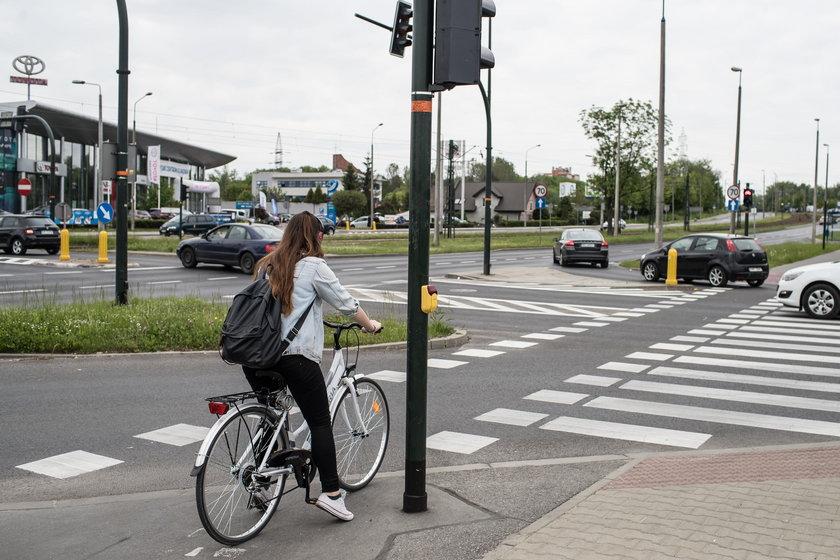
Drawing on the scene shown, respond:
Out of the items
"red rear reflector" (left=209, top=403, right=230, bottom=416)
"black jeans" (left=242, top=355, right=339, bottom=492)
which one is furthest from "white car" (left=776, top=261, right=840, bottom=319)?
"red rear reflector" (left=209, top=403, right=230, bottom=416)

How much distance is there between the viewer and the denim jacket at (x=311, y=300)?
455cm

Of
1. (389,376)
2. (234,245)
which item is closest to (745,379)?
(389,376)

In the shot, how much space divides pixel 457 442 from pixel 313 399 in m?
2.51

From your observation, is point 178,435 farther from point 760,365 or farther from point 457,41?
point 760,365

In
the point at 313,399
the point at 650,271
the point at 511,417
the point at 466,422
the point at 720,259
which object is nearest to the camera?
the point at 313,399

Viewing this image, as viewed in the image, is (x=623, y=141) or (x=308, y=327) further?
(x=623, y=141)

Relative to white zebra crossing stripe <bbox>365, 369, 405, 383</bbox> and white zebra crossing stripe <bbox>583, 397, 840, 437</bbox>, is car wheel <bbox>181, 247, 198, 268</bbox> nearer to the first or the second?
white zebra crossing stripe <bbox>365, 369, 405, 383</bbox>

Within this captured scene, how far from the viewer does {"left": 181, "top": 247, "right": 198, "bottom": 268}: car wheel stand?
2864 centimetres

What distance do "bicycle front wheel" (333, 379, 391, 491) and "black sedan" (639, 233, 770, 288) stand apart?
20228mm

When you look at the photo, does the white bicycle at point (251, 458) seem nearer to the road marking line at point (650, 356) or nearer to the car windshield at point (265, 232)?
the road marking line at point (650, 356)

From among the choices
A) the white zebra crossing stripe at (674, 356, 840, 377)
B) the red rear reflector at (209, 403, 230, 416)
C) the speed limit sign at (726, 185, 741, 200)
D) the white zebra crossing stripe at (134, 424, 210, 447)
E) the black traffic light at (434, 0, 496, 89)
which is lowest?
the white zebra crossing stripe at (134, 424, 210, 447)

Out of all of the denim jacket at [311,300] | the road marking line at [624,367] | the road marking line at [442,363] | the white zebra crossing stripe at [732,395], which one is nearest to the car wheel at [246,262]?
the road marking line at [442,363]

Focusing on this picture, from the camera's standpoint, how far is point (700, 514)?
15.5ft

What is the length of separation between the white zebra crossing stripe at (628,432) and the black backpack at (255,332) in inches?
142
